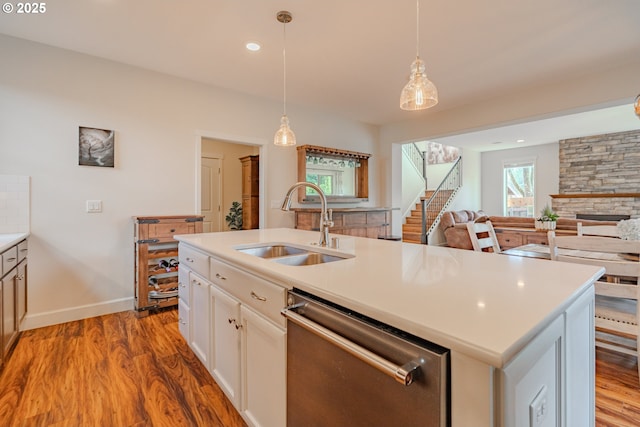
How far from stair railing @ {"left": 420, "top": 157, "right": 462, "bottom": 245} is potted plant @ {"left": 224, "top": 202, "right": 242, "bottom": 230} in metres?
4.54

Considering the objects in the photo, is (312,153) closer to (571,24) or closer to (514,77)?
(514,77)

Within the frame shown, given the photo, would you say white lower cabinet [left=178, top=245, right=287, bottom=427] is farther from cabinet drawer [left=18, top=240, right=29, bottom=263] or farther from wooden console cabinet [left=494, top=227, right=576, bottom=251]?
wooden console cabinet [left=494, top=227, right=576, bottom=251]

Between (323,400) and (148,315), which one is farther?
(148,315)

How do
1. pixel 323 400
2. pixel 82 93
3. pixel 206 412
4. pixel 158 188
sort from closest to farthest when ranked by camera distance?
pixel 323 400, pixel 206 412, pixel 82 93, pixel 158 188

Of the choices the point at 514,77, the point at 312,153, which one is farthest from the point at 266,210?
the point at 514,77

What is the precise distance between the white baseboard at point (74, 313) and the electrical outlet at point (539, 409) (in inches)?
147

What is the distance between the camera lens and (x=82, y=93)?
121 inches

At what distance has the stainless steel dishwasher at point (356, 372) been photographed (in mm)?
697

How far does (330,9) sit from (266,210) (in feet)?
8.74

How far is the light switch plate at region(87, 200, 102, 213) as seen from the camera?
10.2 feet

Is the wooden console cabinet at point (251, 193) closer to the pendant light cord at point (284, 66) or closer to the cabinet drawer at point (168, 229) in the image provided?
the pendant light cord at point (284, 66)

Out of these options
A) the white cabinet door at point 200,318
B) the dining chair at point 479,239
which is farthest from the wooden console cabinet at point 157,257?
the dining chair at point 479,239

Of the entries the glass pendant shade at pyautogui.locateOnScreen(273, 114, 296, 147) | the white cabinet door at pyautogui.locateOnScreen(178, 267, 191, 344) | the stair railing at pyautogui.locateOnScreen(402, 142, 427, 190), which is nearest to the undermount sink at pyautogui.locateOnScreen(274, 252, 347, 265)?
the white cabinet door at pyautogui.locateOnScreen(178, 267, 191, 344)

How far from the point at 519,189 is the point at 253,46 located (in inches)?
361
